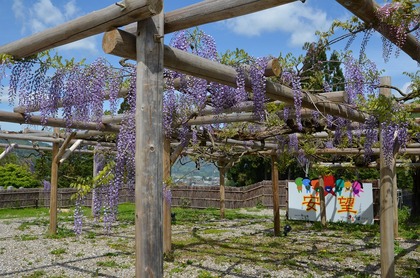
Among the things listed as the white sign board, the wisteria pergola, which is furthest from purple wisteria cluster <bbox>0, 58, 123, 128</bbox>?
the white sign board

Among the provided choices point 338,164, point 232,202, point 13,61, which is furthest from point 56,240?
point 232,202

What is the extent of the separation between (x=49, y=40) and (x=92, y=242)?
5513 mm

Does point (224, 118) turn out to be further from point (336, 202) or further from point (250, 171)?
point (250, 171)

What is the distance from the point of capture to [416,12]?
8.50 ft

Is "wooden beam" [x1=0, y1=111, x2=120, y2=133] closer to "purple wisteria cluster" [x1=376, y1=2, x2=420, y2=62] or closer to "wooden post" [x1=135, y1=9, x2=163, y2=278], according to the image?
"wooden post" [x1=135, y1=9, x2=163, y2=278]

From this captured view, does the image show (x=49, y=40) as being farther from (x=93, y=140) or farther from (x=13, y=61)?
(x=93, y=140)

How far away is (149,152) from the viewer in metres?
2.25

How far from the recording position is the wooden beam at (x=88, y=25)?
7.14 ft

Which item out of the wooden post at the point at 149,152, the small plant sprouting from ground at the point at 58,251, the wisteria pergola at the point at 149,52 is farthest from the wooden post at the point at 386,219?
the small plant sprouting from ground at the point at 58,251

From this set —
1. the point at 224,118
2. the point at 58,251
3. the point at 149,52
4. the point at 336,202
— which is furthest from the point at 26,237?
the point at 336,202

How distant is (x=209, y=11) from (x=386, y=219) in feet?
10.3

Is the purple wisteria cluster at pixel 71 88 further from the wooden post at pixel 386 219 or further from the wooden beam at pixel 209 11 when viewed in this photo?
the wooden post at pixel 386 219

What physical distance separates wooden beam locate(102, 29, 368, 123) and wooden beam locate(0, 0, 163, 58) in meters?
0.08

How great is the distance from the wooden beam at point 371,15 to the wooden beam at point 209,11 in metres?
0.34
